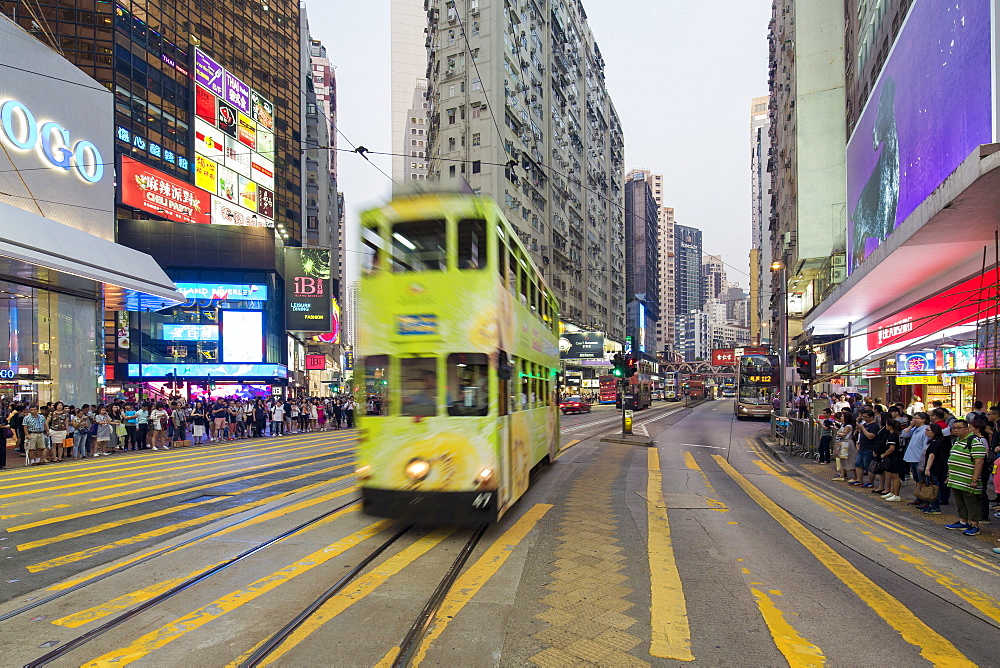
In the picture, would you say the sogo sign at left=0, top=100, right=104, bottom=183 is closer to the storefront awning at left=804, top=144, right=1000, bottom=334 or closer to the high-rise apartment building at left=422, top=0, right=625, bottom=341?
the high-rise apartment building at left=422, top=0, right=625, bottom=341

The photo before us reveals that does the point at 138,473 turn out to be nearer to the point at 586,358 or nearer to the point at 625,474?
the point at 625,474

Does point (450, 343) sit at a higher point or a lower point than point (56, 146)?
lower

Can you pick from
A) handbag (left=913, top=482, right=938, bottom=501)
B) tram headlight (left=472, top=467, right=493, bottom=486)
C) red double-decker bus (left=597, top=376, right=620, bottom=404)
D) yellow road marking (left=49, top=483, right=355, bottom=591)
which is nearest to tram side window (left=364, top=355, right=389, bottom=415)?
tram headlight (left=472, top=467, right=493, bottom=486)

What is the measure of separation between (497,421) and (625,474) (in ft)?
24.5

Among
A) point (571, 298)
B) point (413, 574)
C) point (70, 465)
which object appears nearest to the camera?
point (413, 574)

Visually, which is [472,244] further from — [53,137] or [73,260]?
[53,137]

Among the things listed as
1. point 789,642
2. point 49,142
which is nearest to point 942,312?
point 789,642

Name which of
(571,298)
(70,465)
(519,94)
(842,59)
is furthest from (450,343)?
(571,298)

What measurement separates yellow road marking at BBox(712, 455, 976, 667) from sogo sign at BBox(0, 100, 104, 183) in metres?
29.1

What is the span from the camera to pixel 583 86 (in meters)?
87.7

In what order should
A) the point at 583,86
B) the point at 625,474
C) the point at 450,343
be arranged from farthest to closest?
the point at 583,86 → the point at 625,474 → the point at 450,343

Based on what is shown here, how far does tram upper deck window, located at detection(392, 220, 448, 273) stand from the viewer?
791 cm

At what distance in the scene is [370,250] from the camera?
8.33 m

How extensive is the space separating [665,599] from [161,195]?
5378 centimetres
